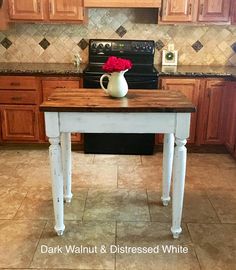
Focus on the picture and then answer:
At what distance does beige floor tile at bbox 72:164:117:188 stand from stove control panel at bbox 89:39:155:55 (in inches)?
53.2

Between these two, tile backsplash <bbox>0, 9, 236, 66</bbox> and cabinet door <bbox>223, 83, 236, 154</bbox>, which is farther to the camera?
tile backsplash <bbox>0, 9, 236, 66</bbox>

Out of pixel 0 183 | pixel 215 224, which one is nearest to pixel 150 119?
pixel 215 224

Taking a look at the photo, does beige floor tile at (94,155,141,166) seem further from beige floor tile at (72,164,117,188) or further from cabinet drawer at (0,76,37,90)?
cabinet drawer at (0,76,37,90)

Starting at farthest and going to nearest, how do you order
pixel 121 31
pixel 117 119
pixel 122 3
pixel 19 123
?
1. pixel 121 31
2. pixel 19 123
3. pixel 122 3
4. pixel 117 119

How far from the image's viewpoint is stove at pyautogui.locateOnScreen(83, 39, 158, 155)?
10.7 ft

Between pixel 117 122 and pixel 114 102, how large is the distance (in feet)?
0.48

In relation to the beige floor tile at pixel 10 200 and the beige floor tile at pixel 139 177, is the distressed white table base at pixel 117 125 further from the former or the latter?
the beige floor tile at pixel 139 177

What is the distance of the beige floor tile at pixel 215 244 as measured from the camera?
1862mm

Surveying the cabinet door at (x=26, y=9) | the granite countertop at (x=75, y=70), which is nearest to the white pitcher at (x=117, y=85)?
the granite countertop at (x=75, y=70)

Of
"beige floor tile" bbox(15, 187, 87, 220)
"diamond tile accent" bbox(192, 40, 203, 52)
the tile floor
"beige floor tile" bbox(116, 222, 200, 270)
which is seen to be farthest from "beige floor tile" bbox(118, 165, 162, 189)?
"diamond tile accent" bbox(192, 40, 203, 52)

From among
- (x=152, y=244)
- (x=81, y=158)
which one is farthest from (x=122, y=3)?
(x=152, y=244)

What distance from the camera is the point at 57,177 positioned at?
77.1 inches

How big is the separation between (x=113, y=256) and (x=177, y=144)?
803 mm

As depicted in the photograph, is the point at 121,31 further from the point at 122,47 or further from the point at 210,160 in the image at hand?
the point at 210,160
